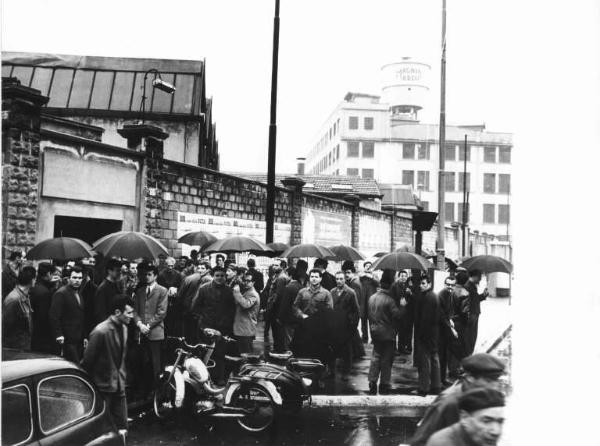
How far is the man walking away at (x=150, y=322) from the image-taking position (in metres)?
8.96

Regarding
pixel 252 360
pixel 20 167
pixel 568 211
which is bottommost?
pixel 252 360

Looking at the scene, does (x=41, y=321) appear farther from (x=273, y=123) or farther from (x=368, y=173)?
(x=368, y=173)

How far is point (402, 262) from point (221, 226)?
7.94 meters

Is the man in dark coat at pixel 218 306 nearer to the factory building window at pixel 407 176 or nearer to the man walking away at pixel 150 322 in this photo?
the man walking away at pixel 150 322

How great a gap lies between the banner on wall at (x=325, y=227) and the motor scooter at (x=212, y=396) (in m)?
14.6

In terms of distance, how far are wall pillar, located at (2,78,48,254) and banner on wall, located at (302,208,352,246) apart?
12.0 metres

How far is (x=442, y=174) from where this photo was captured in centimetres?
1558

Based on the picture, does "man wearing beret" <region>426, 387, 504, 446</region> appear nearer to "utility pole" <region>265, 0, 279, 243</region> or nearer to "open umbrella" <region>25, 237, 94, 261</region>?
"open umbrella" <region>25, 237, 94, 261</region>

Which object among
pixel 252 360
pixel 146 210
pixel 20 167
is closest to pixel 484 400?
pixel 252 360

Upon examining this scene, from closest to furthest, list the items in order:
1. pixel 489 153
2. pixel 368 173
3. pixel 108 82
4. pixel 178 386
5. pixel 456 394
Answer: pixel 456 394, pixel 178 386, pixel 489 153, pixel 108 82, pixel 368 173

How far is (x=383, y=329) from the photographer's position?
951 centimetres

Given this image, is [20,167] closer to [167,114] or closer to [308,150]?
[167,114]

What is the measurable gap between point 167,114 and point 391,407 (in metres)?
17.8

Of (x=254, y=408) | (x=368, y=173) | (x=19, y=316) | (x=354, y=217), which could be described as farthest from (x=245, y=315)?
(x=368, y=173)
